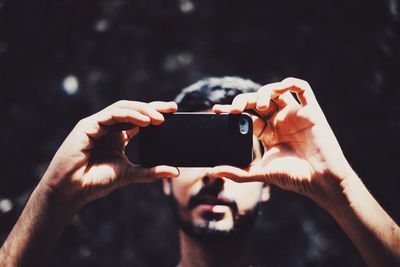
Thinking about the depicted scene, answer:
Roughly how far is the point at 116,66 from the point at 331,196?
187cm

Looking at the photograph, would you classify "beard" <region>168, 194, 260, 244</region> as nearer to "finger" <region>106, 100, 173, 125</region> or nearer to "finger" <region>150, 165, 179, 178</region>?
"finger" <region>150, 165, 179, 178</region>

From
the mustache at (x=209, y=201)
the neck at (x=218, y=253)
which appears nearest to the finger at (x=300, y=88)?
the mustache at (x=209, y=201)

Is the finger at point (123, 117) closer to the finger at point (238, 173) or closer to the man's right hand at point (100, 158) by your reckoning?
the man's right hand at point (100, 158)

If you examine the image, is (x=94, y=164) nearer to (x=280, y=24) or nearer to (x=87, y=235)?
(x=87, y=235)

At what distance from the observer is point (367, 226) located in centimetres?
139

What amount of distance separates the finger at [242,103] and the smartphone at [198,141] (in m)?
0.04

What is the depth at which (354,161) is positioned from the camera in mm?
2402

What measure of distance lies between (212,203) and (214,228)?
16cm

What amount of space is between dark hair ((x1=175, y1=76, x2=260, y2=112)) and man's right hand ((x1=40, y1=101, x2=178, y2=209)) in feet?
2.09

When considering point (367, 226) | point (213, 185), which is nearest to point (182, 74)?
point (213, 185)

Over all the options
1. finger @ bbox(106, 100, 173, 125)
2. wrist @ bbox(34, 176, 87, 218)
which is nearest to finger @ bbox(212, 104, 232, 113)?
finger @ bbox(106, 100, 173, 125)

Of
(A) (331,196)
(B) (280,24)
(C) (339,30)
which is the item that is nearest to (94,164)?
(A) (331,196)

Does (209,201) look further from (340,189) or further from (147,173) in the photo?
(340,189)

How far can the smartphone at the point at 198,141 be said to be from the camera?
144 centimetres
